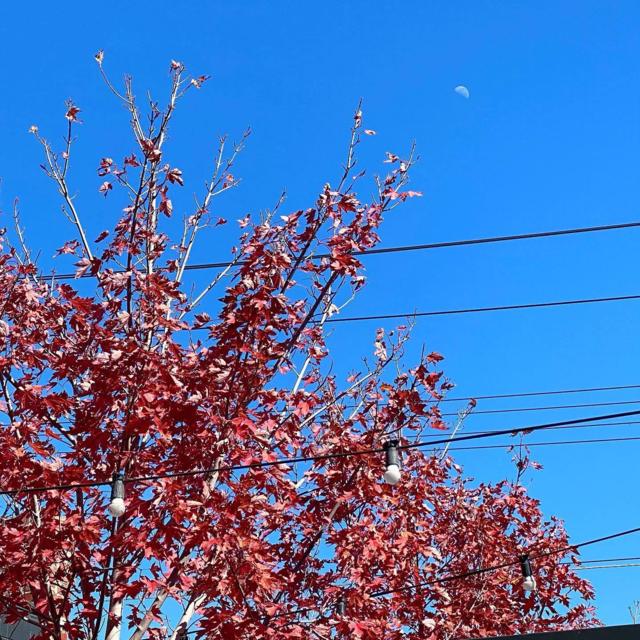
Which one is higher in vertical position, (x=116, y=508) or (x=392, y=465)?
(x=392, y=465)

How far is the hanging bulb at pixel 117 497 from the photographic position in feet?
18.9

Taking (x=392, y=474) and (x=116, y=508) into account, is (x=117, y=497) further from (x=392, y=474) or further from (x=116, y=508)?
(x=392, y=474)

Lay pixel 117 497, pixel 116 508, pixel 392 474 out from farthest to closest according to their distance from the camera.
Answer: pixel 392 474 → pixel 117 497 → pixel 116 508

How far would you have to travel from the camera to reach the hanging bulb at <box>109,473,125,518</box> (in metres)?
5.77

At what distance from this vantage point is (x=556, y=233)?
7406mm

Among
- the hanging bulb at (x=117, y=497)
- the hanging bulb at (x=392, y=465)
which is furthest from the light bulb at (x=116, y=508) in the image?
the hanging bulb at (x=392, y=465)

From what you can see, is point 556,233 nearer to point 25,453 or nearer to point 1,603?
point 25,453

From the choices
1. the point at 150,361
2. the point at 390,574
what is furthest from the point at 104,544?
the point at 390,574

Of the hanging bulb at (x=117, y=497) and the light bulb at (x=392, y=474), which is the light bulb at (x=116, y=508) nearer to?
the hanging bulb at (x=117, y=497)

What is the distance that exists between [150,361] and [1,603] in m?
2.27

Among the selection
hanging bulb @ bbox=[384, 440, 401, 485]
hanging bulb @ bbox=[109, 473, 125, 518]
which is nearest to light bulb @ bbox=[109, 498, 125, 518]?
hanging bulb @ bbox=[109, 473, 125, 518]

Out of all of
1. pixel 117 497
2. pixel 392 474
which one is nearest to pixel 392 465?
pixel 392 474

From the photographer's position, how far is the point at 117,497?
588 centimetres

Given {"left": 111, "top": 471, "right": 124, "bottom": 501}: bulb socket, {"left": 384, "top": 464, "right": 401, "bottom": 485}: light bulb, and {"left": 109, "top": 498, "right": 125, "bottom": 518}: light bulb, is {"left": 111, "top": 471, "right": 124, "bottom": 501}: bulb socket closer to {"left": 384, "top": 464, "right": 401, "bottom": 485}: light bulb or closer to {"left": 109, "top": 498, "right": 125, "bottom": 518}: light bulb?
{"left": 109, "top": 498, "right": 125, "bottom": 518}: light bulb
